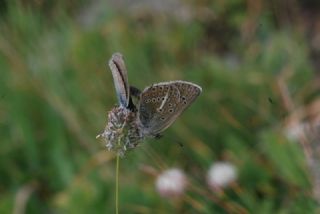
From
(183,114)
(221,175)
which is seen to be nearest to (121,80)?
(221,175)

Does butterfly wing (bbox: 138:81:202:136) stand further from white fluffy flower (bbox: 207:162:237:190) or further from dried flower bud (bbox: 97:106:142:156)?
white fluffy flower (bbox: 207:162:237:190)

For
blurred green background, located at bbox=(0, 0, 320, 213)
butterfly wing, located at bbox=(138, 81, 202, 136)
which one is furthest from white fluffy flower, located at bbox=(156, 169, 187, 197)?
butterfly wing, located at bbox=(138, 81, 202, 136)

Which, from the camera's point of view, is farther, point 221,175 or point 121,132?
point 221,175

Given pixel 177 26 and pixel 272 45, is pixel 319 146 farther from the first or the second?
pixel 177 26

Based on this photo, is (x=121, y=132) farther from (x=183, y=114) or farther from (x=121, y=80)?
(x=183, y=114)

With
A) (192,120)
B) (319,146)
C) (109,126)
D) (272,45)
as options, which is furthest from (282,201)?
(109,126)
